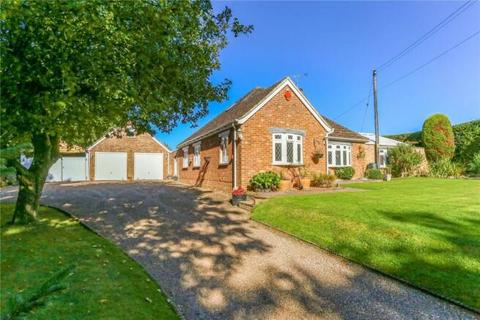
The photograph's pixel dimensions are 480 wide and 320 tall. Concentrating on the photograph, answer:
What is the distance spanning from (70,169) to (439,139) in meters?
35.9

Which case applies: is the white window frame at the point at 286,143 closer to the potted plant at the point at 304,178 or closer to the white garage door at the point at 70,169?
the potted plant at the point at 304,178

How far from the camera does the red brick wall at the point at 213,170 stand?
1602cm

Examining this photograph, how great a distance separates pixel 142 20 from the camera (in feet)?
21.0

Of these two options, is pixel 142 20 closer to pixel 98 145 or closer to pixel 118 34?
pixel 118 34

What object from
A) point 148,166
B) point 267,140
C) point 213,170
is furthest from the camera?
point 148,166

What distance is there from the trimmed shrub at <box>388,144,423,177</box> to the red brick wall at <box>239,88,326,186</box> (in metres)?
9.78

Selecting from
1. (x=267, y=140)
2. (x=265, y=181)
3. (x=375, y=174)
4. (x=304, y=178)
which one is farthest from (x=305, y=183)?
(x=375, y=174)

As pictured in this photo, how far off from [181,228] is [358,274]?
536 cm

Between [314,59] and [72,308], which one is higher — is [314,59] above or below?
above

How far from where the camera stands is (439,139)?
25656 millimetres

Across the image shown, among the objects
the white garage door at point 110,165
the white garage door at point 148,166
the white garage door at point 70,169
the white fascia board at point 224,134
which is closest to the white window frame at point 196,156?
the white fascia board at point 224,134

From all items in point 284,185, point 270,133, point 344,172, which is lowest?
point 284,185

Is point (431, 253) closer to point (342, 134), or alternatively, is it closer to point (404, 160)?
point (342, 134)

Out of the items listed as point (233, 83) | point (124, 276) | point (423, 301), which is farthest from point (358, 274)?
point (233, 83)
